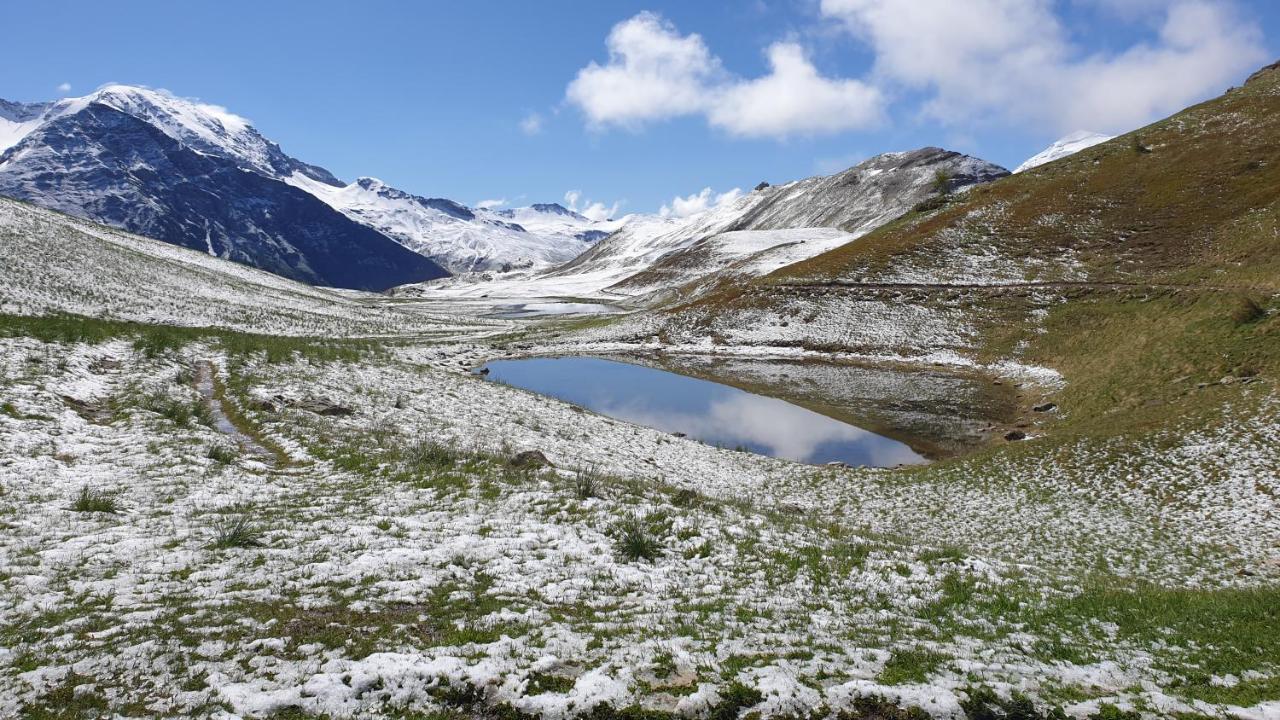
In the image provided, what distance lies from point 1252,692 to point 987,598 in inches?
181

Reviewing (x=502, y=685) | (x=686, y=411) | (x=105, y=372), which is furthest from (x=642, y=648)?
(x=686, y=411)

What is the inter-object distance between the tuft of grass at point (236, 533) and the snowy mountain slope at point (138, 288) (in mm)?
39422

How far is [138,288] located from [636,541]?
2797 inches

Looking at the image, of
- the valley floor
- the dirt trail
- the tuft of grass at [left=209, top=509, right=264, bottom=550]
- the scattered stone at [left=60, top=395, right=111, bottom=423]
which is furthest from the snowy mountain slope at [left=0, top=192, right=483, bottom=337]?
the tuft of grass at [left=209, top=509, right=264, bottom=550]

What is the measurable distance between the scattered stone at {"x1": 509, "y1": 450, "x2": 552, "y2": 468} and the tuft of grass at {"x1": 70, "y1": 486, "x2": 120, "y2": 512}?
10.6 metres

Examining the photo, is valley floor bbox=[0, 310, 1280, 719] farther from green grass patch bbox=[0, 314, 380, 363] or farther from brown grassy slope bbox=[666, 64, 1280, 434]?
brown grassy slope bbox=[666, 64, 1280, 434]

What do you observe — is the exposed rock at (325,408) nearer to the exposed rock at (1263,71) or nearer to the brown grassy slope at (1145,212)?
the brown grassy slope at (1145,212)

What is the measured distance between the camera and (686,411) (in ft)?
153

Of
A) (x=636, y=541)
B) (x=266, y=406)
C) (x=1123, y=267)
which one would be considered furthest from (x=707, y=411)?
(x=1123, y=267)

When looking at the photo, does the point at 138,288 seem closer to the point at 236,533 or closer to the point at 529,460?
the point at 529,460

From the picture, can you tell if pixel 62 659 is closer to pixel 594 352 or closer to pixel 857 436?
pixel 857 436

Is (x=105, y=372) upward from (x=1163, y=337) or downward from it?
downward

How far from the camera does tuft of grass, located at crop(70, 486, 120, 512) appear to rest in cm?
1443

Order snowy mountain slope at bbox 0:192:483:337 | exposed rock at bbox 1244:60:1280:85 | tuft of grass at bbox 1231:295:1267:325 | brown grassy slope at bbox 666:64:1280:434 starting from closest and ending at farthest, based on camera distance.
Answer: brown grassy slope at bbox 666:64:1280:434
tuft of grass at bbox 1231:295:1267:325
snowy mountain slope at bbox 0:192:483:337
exposed rock at bbox 1244:60:1280:85
